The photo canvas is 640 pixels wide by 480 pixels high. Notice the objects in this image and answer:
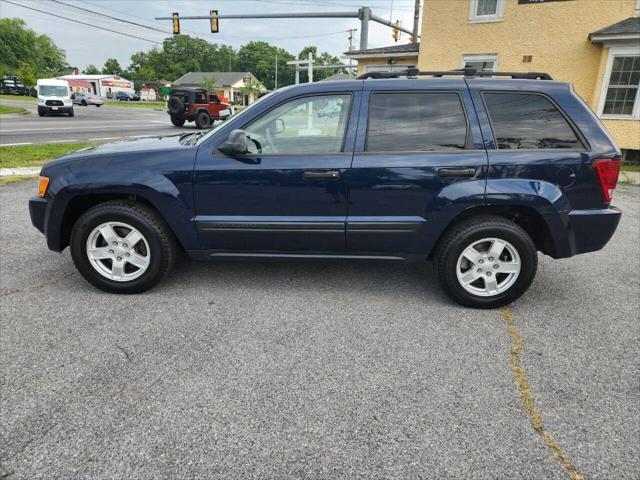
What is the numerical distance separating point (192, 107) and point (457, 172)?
22162 millimetres

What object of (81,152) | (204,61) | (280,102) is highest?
(204,61)

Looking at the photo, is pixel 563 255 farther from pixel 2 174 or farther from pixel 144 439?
pixel 2 174

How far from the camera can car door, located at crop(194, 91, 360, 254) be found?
10.9 ft

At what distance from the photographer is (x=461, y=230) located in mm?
3393

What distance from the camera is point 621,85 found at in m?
12.6

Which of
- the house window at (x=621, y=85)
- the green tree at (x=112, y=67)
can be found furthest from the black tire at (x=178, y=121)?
the green tree at (x=112, y=67)

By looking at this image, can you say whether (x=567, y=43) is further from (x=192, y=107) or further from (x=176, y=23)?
(x=176, y=23)

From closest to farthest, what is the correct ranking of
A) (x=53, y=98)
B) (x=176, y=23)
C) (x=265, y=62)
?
(x=176, y=23), (x=53, y=98), (x=265, y=62)

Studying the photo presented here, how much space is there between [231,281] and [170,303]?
0.62 meters

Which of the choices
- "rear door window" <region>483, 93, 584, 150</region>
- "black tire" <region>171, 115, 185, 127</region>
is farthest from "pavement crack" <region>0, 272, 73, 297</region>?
"black tire" <region>171, 115, 185, 127</region>

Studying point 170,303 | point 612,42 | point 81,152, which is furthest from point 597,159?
point 612,42

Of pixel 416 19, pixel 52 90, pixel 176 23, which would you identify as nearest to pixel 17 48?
pixel 52 90

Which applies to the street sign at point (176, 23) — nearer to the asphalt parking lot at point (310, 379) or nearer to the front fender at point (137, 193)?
the asphalt parking lot at point (310, 379)

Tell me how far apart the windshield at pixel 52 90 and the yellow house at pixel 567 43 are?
80.5 ft
